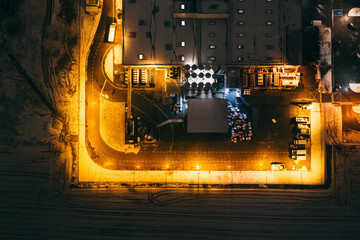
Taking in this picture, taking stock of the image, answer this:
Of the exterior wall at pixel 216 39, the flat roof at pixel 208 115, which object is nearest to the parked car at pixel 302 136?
the flat roof at pixel 208 115

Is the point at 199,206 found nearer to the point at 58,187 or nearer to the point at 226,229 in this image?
the point at 226,229

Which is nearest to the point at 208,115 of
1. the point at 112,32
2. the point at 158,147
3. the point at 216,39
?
the point at 158,147

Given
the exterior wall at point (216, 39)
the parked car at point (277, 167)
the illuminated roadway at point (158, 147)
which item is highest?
the exterior wall at point (216, 39)

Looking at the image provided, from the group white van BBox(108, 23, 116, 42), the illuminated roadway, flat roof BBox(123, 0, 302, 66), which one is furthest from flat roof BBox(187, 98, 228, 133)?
white van BBox(108, 23, 116, 42)

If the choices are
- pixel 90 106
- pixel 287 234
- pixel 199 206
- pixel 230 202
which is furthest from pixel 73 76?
pixel 287 234

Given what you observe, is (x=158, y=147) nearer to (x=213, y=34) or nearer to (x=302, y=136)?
(x=213, y=34)

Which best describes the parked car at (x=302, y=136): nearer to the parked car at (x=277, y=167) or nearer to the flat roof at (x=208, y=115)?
the parked car at (x=277, y=167)
